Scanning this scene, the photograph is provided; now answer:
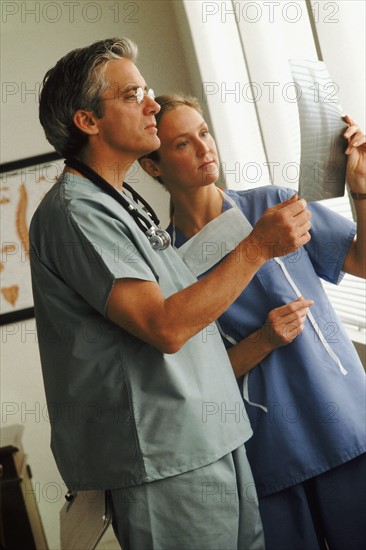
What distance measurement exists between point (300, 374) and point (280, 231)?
1.10ft

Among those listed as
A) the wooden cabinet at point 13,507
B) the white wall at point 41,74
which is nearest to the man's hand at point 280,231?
the wooden cabinet at point 13,507

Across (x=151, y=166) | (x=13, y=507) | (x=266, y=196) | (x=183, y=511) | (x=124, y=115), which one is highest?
(x=124, y=115)

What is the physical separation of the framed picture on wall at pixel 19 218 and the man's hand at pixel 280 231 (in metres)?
2.64

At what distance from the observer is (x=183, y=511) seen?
120 cm

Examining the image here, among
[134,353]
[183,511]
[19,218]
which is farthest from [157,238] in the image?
[19,218]

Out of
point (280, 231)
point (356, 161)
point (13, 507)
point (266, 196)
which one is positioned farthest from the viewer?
point (13, 507)

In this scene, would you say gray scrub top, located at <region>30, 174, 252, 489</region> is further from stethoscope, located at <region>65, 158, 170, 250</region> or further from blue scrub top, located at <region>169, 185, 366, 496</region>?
blue scrub top, located at <region>169, 185, 366, 496</region>

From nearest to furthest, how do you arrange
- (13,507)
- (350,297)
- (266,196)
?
(266,196)
(350,297)
(13,507)

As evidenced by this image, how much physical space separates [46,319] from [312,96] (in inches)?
21.8

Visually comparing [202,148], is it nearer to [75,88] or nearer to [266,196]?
[266,196]

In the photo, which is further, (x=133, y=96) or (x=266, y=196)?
(x=266, y=196)

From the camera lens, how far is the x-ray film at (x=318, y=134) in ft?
3.85

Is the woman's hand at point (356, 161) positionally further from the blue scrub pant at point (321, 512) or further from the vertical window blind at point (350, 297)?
the vertical window blind at point (350, 297)

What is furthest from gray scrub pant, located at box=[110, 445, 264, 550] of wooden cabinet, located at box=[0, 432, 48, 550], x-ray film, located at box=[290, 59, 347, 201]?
wooden cabinet, located at box=[0, 432, 48, 550]
